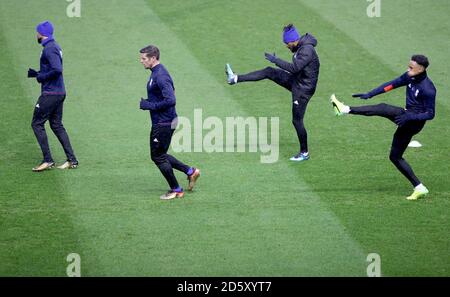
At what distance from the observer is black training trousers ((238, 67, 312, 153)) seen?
15.9 metres

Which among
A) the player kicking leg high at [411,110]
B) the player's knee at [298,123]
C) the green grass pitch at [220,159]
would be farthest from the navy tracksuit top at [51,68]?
the player kicking leg high at [411,110]

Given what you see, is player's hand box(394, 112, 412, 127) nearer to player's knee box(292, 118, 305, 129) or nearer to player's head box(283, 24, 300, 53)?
player's knee box(292, 118, 305, 129)

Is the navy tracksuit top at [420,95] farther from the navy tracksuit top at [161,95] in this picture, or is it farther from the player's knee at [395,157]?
the navy tracksuit top at [161,95]

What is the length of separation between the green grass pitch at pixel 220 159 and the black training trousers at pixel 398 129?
1.58 ft

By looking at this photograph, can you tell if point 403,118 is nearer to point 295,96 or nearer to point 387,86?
point 387,86

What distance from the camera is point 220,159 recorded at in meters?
16.2

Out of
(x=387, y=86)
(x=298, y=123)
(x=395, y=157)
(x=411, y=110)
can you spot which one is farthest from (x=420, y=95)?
(x=298, y=123)

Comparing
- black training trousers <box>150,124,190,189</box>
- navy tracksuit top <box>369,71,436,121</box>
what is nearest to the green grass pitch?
black training trousers <box>150,124,190,189</box>

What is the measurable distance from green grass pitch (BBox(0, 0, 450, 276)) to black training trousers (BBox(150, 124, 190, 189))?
46 centimetres

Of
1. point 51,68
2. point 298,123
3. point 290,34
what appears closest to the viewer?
point 51,68

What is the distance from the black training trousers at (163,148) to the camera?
1351cm

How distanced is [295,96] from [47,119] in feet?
14.3

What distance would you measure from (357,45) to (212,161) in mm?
8040
